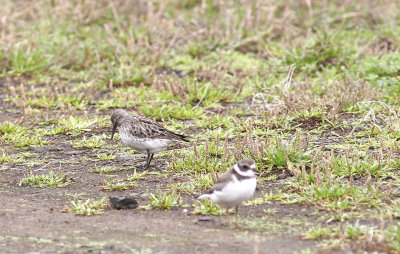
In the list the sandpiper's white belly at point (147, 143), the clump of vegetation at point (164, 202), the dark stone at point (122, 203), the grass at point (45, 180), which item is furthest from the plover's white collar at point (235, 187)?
the grass at point (45, 180)

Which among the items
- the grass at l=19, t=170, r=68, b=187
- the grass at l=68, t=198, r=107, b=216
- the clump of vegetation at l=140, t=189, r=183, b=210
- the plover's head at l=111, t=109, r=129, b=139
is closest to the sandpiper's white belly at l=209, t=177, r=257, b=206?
the clump of vegetation at l=140, t=189, r=183, b=210

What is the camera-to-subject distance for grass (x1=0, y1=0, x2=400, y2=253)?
23.9ft

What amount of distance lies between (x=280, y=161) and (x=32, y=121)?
4.69 metres

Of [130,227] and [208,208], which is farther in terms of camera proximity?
[208,208]

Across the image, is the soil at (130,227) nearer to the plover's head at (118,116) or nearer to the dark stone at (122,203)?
the dark stone at (122,203)

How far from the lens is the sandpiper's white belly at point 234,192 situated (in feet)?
19.7

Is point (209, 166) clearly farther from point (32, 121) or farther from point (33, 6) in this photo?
point (33, 6)

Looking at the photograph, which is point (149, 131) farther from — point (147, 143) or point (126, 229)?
point (126, 229)

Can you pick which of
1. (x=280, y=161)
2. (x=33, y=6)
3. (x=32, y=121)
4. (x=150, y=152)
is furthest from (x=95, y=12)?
(x=280, y=161)

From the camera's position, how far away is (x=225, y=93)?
1157cm

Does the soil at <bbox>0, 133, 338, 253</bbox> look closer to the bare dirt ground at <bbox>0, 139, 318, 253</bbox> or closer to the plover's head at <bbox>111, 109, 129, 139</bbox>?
the bare dirt ground at <bbox>0, 139, 318, 253</bbox>

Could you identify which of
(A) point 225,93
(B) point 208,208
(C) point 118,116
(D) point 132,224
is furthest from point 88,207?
(A) point 225,93

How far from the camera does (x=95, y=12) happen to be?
15.3m

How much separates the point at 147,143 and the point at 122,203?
1.65m
